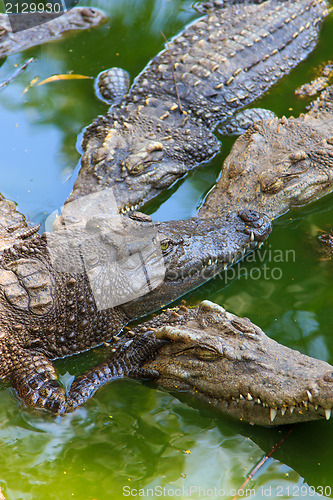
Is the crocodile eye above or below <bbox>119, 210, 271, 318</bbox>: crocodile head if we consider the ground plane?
above

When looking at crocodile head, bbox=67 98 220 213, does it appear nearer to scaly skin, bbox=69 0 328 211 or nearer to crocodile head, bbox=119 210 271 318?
scaly skin, bbox=69 0 328 211

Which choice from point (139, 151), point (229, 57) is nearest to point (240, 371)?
point (139, 151)

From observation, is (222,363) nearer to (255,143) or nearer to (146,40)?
(255,143)

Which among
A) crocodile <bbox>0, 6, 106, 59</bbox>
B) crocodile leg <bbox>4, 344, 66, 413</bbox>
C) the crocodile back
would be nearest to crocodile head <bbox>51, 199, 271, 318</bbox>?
crocodile leg <bbox>4, 344, 66, 413</bbox>

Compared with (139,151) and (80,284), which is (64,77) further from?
(80,284)

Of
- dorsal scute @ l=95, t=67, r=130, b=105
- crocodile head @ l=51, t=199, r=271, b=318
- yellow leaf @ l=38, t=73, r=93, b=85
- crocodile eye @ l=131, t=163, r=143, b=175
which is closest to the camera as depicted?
crocodile head @ l=51, t=199, r=271, b=318

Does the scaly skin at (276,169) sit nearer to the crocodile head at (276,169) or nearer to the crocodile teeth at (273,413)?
the crocodile head at (276,169)

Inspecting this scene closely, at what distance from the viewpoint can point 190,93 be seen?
616 cm

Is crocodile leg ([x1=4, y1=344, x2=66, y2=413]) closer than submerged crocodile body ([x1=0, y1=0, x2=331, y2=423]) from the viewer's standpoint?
Yes

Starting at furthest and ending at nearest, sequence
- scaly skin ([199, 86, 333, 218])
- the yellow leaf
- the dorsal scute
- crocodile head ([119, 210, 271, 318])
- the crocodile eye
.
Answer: the yellow leaf → the dorsal scute → the crocodile eye → scaly skin ([199, 86, 333, 218]) → crocodile head ([119, 210, 271, 318])

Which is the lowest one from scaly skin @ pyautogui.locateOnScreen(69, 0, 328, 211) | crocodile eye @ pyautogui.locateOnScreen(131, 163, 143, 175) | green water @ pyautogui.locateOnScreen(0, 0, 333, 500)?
green water @ pyautogui.locateOnScreen(0, 0, 333, 500)

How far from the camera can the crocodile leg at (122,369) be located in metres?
A: 3.79

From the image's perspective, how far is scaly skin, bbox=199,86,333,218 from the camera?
16.6 feet

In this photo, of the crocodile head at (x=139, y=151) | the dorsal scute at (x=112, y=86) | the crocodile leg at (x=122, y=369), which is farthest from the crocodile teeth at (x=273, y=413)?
the dorsal scute at (x=112, y=86)
